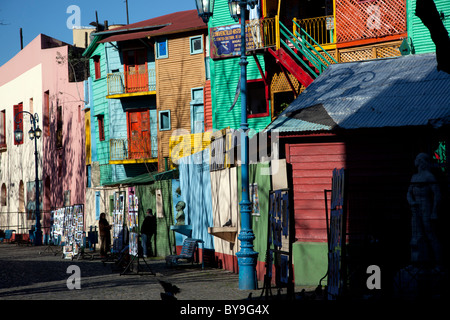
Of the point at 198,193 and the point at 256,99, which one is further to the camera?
the point at 256,99

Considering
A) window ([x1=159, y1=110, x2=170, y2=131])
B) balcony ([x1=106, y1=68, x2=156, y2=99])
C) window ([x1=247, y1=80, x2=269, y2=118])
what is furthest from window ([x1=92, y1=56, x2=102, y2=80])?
window ([x1=247, y1=80, x2=269, y2=118])

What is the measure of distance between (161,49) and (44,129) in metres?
14.3

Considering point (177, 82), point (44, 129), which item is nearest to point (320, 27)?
point (177, 82)

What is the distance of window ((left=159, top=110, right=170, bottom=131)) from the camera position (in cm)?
3803

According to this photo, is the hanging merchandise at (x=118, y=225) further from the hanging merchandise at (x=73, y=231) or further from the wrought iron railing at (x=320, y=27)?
the wrought iron railing at (x=320, y=27)

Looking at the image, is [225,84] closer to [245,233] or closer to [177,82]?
[177,82]

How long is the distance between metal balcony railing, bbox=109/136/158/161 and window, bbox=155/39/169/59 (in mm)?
4169

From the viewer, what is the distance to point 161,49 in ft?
125

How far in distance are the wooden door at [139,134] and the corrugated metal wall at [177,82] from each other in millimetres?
981

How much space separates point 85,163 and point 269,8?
18718 millimetres

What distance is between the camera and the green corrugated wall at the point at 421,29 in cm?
2170

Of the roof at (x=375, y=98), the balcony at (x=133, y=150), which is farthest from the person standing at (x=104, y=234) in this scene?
the roof at (x=375, y=98)
